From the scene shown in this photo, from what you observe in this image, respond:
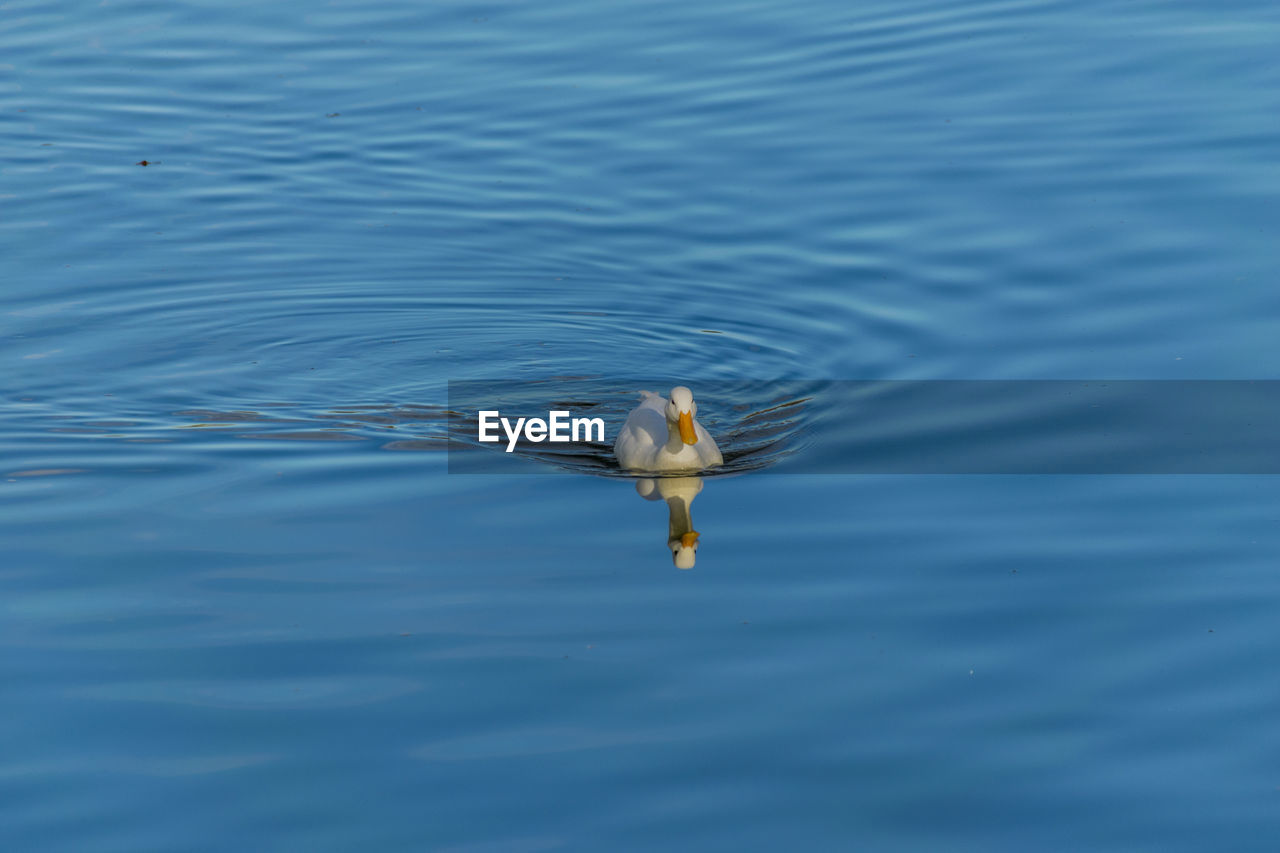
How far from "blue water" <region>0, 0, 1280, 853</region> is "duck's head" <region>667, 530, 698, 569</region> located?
14 cm

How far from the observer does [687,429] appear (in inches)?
437

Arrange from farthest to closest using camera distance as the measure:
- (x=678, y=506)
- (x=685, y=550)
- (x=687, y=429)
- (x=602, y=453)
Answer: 1. (x=602, y=453)
2. (x=687, y=429)
3. (x=678, y=506)
4. (x=685, y=550)

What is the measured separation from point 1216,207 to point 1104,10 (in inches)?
292

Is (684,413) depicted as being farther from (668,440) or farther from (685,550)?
(685,550)

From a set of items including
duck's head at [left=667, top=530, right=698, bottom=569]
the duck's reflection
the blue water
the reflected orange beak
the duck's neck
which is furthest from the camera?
the duck's neck

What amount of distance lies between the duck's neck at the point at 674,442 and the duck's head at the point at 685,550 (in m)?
1.09

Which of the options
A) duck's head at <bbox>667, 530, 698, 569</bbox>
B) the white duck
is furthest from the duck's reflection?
the white duck

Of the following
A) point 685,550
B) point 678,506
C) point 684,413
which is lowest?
point 685,550

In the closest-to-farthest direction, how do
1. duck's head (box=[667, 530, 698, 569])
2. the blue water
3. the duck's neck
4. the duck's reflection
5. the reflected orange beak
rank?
the blue water
duck's head (box=[667, 530, 698, 569])
the duck's reflection
the reflected orange beak
the duck's neck

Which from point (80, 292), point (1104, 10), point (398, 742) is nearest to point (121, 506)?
point (398, 742)

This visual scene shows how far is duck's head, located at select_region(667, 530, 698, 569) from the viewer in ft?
32.1

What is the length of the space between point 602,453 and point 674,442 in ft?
3.67

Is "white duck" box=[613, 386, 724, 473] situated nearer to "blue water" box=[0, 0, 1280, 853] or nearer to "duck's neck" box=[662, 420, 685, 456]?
"duck's neck" box=[662, 420, 685, 456]

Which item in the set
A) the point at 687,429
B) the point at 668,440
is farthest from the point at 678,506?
the point at 668,440
